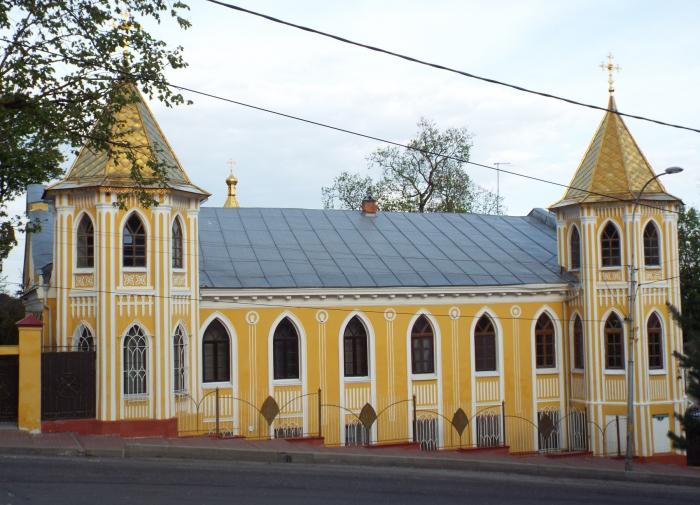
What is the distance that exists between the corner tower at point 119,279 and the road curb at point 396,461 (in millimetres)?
2773

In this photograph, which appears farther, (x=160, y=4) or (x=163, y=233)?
(x=163, y=233)

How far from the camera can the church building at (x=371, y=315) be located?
2208 cm

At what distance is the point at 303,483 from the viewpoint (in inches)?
635

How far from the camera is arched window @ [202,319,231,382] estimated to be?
2438 centimetres

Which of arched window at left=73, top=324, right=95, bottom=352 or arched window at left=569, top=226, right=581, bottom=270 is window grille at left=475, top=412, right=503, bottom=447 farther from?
arched window at left=73, top=324, right=95, bottom=352

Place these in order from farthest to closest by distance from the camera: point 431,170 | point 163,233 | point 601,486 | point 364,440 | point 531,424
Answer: point 431,170 < point 531,424 < point 364,440 < point 163,233 < point 601,486

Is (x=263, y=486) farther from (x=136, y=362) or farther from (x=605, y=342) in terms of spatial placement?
(x=605, y=342)

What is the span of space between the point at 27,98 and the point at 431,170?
115ft

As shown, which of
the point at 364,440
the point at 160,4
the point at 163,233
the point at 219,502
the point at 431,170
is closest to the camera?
the point at 219,502

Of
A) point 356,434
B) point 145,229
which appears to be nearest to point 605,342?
point 356,434

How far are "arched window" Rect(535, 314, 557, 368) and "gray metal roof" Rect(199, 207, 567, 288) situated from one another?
128 cm

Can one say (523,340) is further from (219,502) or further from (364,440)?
(219,502)

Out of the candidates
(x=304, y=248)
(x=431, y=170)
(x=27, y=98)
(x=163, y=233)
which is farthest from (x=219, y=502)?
(x=431, y=170)

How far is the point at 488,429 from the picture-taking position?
2697cm
